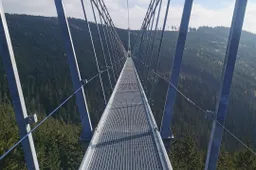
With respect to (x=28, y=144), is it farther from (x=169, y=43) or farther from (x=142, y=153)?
(x=169, y=43)

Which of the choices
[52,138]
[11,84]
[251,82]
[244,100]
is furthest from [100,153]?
[251,82]

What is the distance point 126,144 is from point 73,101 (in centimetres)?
7369

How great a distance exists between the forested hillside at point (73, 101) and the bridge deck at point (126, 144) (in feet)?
46.0

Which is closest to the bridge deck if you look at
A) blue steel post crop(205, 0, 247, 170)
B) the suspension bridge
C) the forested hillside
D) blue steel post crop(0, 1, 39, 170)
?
the suspension bridge

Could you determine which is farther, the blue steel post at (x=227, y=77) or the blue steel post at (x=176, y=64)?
the blue steel post at (x=176, y=64)

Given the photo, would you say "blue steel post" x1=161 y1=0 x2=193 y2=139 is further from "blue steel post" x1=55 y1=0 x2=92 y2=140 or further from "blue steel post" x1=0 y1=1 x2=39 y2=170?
"blue steel post" x1=0 y1=1 x2=39 y2=170

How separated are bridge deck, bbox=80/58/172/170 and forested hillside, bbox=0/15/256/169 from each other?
46.0 ft

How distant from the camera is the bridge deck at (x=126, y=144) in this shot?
5.49 m

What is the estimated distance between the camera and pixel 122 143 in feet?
22.1

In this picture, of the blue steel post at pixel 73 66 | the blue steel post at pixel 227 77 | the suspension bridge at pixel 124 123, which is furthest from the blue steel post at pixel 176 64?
the blue steel post at pixel 227 77

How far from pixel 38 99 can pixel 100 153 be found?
246ft

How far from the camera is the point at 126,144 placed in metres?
6.64

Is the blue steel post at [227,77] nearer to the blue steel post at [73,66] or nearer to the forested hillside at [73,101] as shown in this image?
the blue steel post at [73,66]

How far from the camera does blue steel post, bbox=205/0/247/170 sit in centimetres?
433
